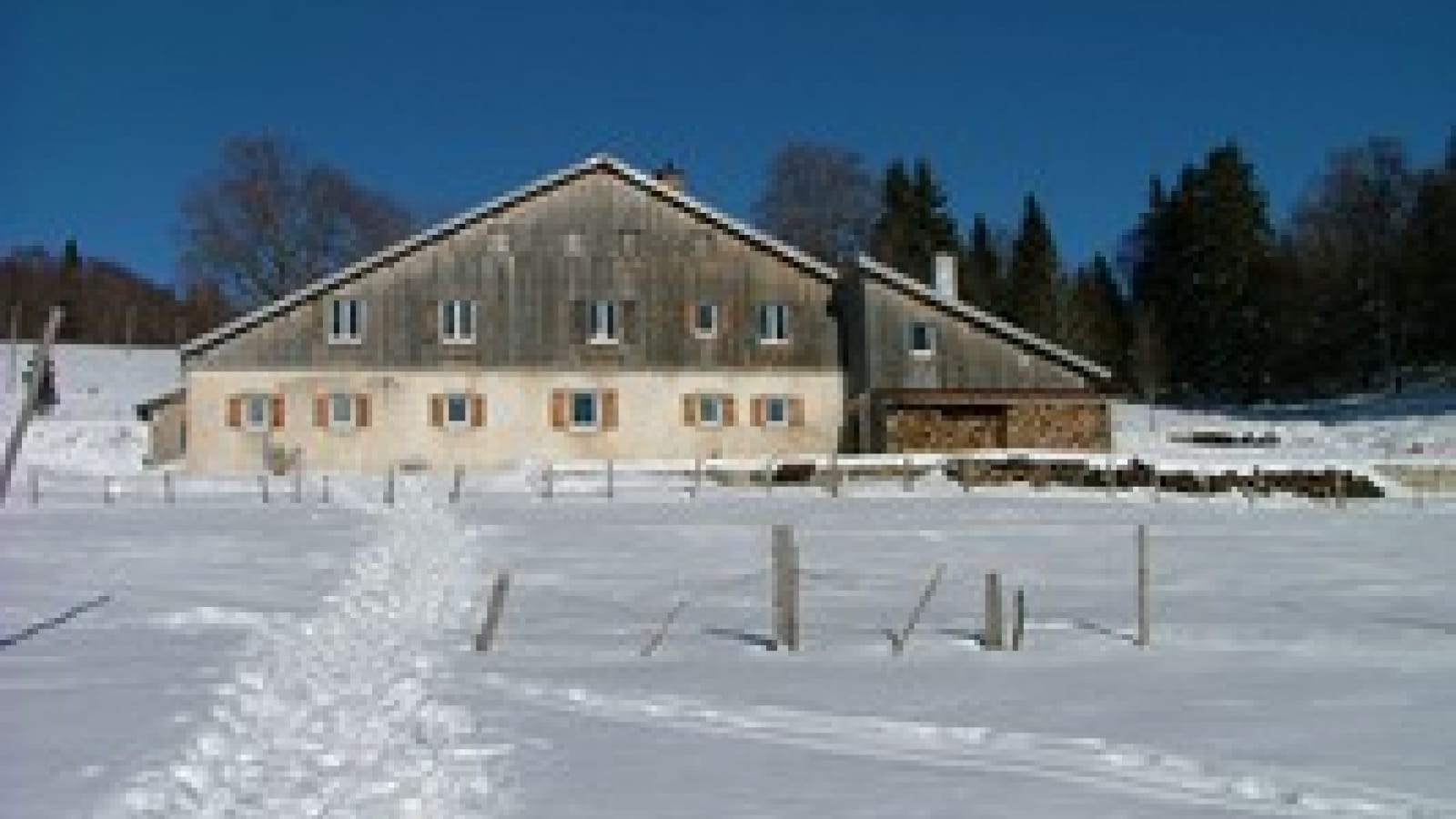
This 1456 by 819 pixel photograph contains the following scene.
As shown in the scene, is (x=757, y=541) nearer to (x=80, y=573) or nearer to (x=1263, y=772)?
(x=80, y=573)

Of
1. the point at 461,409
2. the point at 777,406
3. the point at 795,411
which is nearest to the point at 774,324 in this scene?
the point at 777,406

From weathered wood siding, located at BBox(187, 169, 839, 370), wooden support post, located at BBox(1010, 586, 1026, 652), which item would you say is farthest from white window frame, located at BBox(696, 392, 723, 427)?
wooden support post, located at BBox(1010, 586, 1026, 652)

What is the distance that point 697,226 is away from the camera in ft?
159

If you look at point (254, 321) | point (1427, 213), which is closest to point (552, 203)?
point (254, 321)

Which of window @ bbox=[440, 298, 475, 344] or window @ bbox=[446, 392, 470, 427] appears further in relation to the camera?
window @ bbox=[440, 298, 475, 344]

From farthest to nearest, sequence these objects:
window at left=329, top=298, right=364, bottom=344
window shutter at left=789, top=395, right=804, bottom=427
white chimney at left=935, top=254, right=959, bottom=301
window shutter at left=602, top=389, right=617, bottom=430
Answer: white chimney at left=935, top=254, right=959, bottom=301 < window shutter at left=789, top=395, right=804, bottom=427 < window shutter at left=602, top=389, right=617, bottom=430 < window at left=329, top=298, right=364, bottom=344

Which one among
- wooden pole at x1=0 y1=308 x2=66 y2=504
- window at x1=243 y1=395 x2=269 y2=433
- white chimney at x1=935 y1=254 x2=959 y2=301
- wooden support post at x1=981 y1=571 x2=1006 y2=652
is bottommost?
wooden support post at x1=981 y1=571 x2=1006 y2=652

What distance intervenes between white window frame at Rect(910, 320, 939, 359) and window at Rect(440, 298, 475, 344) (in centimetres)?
1171

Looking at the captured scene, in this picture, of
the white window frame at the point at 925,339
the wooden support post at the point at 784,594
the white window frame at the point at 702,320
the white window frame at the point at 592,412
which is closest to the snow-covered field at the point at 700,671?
the wooden support post at the point at 784,594

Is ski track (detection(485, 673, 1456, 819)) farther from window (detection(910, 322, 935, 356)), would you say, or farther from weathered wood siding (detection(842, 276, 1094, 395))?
window (detection(910, 322, 935, 356))

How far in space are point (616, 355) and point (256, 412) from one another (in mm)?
9464

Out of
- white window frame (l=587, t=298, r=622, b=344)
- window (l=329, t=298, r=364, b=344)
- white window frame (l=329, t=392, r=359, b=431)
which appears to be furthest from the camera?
white window frame (l=587, t=298, r=622, b=344)

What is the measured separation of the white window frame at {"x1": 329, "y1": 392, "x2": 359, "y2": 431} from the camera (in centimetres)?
4600

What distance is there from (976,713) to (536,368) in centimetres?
3447
